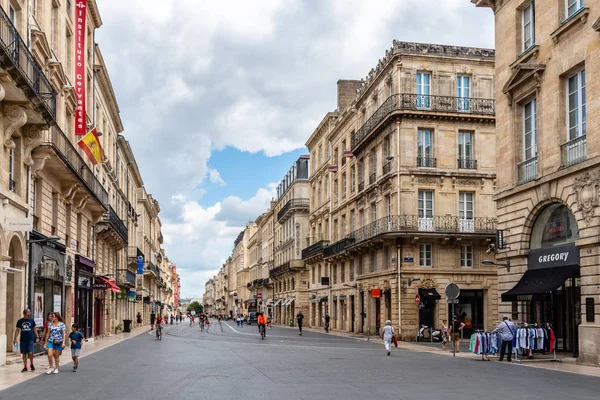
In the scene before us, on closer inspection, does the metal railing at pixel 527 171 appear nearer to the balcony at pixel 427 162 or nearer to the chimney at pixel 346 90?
the balcony at pixel 427 162

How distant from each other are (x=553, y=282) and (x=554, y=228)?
2.23 meters

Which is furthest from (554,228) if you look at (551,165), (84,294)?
(84,294)

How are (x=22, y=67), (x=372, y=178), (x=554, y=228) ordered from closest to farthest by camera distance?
(x=22, y=67) → (x=554, y=228) → (x=372, y=178)

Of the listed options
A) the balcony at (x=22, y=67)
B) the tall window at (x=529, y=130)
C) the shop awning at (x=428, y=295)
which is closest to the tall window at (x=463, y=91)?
the shop awning at (x=428, y=295)

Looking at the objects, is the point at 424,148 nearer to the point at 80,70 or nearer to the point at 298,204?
the point at 80,70

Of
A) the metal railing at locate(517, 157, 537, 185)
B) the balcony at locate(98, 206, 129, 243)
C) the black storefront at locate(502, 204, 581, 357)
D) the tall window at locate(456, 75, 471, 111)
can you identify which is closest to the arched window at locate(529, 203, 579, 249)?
the black storefront at locate(502, 204, 581, 357)

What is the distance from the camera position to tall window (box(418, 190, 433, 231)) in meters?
41.1

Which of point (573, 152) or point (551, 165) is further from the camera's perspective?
point (551, 165)

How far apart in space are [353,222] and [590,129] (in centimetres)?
3105

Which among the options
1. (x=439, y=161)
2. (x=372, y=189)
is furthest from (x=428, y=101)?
(x=372, y=189)

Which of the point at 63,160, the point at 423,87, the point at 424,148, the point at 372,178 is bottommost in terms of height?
the point at 63,160

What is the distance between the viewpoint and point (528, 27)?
26297mm

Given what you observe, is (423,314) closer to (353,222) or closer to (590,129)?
(353,222)

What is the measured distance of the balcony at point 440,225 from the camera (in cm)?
4088
